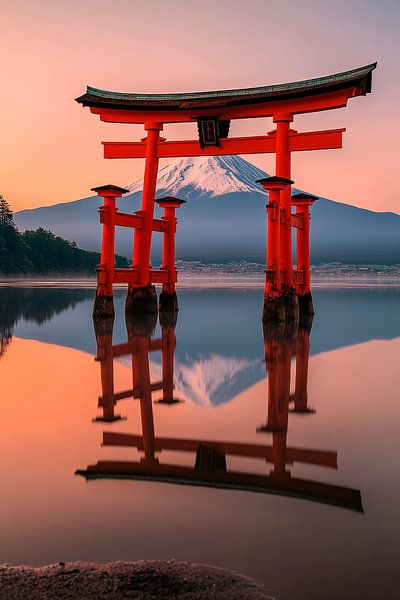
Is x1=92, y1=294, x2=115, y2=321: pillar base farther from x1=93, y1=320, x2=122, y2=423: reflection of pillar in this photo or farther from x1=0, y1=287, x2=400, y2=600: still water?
x1=0, y1=287, x2=400, y2=600: still water

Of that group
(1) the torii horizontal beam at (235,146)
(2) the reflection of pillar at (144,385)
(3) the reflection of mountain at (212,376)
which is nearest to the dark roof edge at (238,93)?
(1) the torii horizontal beam at (235,146)

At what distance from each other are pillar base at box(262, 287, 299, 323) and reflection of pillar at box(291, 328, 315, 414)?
1686 mm

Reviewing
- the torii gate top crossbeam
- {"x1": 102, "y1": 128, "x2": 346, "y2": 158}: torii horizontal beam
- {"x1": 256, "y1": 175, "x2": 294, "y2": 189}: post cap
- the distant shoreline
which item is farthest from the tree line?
{"x1": 256, "y1": 175, "x2": 294, "y2": 189}: post cap

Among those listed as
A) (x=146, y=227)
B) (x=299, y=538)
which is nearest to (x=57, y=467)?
(x=299, y=538)

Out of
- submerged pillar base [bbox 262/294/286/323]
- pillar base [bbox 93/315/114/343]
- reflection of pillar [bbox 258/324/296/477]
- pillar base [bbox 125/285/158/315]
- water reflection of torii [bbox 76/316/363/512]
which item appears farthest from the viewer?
pillar base [bbox 125/285/158/315]

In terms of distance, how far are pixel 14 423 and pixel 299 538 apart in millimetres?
3408

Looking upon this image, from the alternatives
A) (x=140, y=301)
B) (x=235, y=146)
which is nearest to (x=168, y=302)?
(x=140, y=301)

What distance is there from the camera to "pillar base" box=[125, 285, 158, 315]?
20234mm

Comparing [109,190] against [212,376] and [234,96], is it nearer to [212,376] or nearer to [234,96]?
[234,96]

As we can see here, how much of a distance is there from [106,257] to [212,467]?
1461 centimetres

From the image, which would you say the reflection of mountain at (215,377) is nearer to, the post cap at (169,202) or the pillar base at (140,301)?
the pillar base at (140,301)

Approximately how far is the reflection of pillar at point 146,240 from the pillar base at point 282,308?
4.22 m

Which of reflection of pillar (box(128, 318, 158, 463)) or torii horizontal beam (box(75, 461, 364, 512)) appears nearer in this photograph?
torii horizontal beam (box(75, 461, 364, 512))

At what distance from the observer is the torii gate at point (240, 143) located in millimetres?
17141
